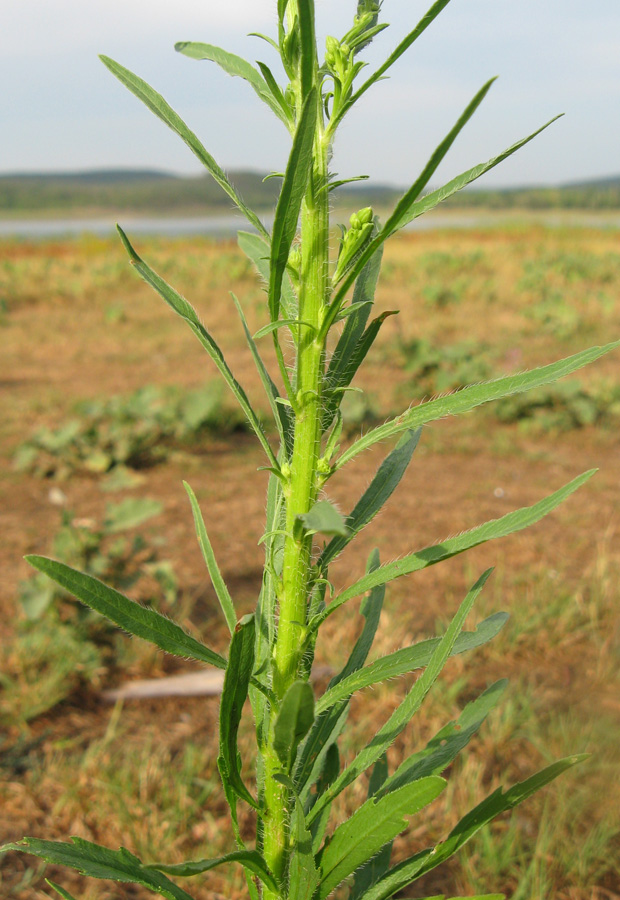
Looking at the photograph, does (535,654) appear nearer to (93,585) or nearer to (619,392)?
(93,585)

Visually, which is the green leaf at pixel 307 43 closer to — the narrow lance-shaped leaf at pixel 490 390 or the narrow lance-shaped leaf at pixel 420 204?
the narrow lance-shaped leaf at pixel 420 204

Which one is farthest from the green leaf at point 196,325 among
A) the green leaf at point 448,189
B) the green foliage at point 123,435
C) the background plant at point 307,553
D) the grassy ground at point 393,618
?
the green foliage at point 123,435

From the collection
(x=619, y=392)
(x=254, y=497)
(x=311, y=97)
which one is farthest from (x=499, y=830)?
(x=619, y=392)

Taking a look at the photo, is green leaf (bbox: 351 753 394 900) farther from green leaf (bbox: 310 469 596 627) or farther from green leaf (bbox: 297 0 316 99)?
green leaf (bbox: 297 0 316 99)

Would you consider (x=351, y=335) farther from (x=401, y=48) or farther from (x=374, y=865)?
(x=374, y=865)

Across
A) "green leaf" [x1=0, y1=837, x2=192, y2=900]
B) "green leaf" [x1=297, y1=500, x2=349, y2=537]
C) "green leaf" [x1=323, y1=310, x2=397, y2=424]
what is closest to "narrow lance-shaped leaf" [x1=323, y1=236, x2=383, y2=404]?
"green leaf" [x1=323, y1=310, x2=397, y2=424]

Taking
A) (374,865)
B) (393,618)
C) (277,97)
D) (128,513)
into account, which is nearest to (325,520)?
(277,97)

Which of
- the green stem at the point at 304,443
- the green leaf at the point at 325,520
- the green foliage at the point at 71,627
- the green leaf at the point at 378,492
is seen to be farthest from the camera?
the green foliage at the point at 71,627
